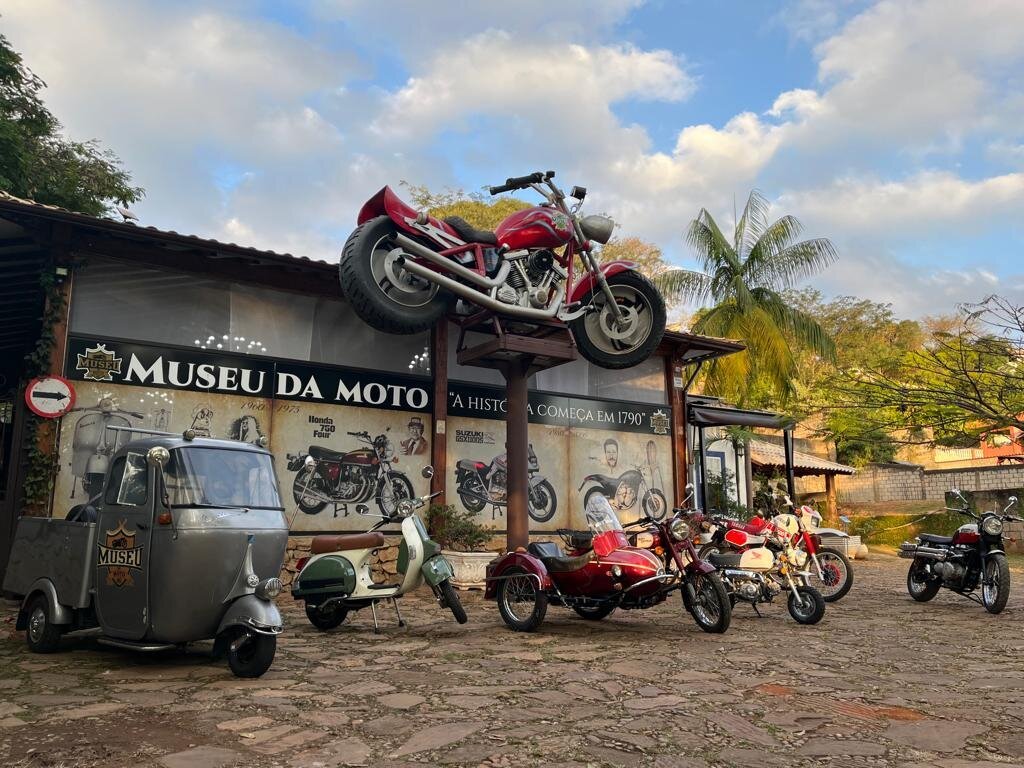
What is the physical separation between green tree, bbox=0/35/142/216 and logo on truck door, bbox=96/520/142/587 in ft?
42.4

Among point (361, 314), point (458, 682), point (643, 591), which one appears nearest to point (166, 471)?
point (361, 314)

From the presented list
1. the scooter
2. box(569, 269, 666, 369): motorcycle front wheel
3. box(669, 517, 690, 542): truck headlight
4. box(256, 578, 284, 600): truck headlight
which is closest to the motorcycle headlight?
box(669, 517, 690, 542): truck headlight

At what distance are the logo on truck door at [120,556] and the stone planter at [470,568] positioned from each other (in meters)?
5.34

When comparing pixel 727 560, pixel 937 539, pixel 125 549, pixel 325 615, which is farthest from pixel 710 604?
pixel 125 549

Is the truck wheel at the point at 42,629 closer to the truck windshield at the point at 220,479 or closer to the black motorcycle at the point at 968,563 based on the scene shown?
the truck windshield at the point at 220,479

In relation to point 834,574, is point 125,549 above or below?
above

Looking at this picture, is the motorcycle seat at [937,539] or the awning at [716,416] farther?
the awning at [716,416]

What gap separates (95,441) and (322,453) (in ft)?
9.07

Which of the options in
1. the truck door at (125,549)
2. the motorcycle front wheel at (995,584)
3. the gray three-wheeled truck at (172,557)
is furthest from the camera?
the motorcycle front wheel at (995,584)

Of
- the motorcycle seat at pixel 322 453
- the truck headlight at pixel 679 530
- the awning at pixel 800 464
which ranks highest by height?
the awning at pixel 800 464

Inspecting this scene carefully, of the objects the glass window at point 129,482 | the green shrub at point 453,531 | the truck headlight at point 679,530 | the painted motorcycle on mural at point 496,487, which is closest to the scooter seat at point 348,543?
the glass window at point 129,482

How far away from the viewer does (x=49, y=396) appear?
869cm

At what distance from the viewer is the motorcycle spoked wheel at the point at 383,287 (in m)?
6.68

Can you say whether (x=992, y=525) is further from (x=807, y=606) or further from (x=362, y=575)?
(x=362, y=575)
